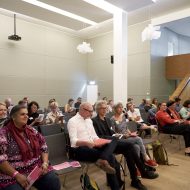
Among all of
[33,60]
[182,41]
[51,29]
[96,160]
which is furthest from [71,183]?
[182,41]

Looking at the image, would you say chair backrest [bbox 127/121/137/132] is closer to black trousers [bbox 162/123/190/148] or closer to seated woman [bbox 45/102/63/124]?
black trousers [bbox 162/123/190/148]

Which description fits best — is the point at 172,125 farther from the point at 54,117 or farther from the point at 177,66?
the point at 177,66

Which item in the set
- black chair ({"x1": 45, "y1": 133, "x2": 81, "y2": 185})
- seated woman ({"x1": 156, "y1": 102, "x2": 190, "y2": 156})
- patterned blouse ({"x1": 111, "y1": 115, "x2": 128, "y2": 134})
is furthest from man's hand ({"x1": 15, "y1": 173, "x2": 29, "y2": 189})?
seated woman ({"x1": 156, "y1": 102, "x2": 190, "y2": 156})

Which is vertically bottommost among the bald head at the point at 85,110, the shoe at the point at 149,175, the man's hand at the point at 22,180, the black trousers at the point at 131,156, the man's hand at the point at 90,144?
the shoe at the point at 149,175

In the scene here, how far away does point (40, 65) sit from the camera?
34.7 feet

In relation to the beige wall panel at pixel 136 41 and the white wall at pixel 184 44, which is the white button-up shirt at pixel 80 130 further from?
the white wall at pixel 184 44

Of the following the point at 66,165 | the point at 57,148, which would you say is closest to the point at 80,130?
the point at 57,148

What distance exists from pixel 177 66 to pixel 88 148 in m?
8.99

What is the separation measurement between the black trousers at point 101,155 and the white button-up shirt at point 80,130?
0.13m

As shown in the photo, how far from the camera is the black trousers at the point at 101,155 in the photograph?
2.60 m

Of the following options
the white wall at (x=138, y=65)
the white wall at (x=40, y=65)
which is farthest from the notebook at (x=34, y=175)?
the white wall at (x=138, y=65)

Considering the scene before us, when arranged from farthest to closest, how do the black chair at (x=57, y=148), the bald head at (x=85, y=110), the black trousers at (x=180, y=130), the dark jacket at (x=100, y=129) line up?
the black trousers at (x=180, y=130)
the dark jacket at (x=100, y=129)
the bald head at (x=85, y=110)
the black chair at (x=57, y=148)

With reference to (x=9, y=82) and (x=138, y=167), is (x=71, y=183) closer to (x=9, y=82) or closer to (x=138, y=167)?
(x=138, y=167)

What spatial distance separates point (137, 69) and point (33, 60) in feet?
16.3
